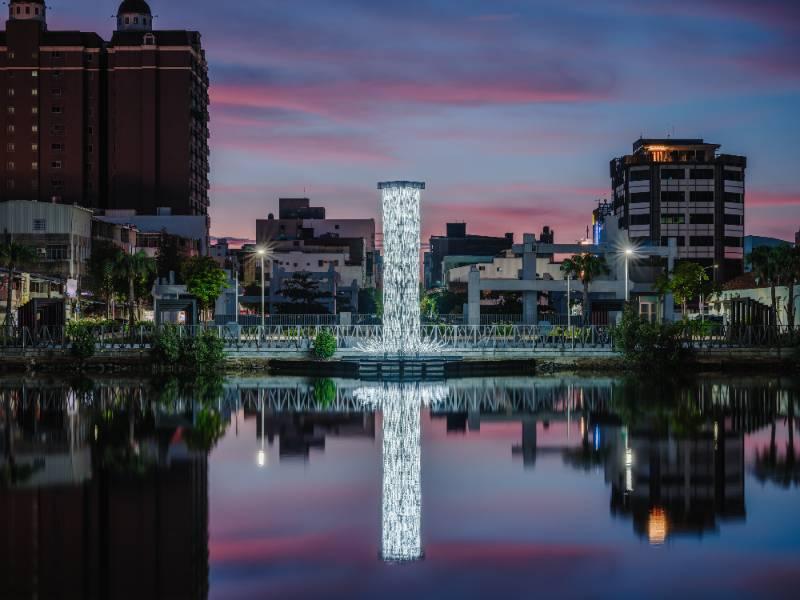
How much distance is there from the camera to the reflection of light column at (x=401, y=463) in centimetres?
1956

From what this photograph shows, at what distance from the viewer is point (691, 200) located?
130 metres

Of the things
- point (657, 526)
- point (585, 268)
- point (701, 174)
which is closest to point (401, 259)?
point (585, 268)

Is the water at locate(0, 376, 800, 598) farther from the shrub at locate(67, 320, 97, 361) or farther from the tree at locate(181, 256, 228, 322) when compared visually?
the tree at locate(181, 256, 228, 322)

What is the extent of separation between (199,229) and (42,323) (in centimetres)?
5866

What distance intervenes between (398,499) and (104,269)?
59.5 meters

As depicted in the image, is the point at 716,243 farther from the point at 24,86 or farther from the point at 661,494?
the point at 661,494

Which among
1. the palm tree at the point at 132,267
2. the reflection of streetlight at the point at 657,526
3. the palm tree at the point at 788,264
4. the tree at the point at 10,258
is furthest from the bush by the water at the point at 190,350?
the reflection of streetlight at the point at 657,526

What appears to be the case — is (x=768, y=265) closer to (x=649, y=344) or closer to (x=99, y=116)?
(x=649, y=344)

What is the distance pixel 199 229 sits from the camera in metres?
123

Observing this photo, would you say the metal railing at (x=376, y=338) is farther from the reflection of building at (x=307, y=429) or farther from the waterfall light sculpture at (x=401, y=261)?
the reflection of building at (x=307, y=429)

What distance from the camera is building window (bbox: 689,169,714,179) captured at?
130 meters

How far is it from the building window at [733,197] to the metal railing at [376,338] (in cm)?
6733

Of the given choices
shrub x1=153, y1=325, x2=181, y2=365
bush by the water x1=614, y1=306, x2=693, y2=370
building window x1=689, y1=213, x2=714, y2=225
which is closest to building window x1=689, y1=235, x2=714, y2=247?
building window x1=689, y1=213, x2=714, y2=225

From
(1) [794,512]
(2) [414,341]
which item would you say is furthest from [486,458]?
(2) [414,341]
